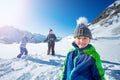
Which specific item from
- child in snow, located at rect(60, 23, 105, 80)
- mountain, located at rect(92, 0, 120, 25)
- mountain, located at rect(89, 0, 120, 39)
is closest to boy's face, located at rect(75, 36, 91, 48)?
child in snow, located at rect(60, 23, 105, 80)

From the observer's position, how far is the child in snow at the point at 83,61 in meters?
3.39

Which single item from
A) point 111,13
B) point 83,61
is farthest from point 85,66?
point 111,13

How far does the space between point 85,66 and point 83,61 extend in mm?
95

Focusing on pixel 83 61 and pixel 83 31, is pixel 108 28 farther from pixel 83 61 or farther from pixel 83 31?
pixel 83 61

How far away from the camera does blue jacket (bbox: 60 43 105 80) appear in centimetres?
338

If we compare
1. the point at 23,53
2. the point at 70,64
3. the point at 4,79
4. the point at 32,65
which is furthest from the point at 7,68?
the point at 70,64

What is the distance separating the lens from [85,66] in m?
3.40

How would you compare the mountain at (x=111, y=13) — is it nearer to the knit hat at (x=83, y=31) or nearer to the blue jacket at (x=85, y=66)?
the knit hat at (x=83, y=31)

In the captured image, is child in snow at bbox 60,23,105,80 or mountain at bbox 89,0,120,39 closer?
child in snow at bbox 60,23,105,80

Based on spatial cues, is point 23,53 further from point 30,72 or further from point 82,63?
point 82,63

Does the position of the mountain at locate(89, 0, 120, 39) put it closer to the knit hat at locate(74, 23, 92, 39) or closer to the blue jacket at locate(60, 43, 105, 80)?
the knit hat at locate(74, 23, 92, 39)

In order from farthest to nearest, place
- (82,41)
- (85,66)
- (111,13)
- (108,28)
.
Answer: (111,13)
(108,28)
(82,41)
(85,66)

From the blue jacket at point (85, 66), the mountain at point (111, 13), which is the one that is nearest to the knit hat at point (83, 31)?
the blue jacket at point (85, 66)

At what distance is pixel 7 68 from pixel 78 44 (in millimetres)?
7909
